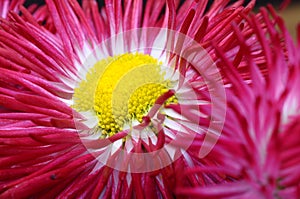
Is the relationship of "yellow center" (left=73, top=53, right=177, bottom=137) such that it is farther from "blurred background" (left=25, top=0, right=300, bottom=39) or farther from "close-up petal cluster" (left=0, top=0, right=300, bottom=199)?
"blurred background" (left=25, top=0, right=300, bottom=39)

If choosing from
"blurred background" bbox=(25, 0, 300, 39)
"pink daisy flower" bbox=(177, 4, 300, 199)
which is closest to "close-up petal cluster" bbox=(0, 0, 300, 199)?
"pink daisy flower" bbox=(177, 4, 300, 199)

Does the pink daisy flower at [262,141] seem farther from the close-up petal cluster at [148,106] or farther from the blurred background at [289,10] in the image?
the blurred background at [289,10]

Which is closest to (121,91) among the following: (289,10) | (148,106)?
(148,106)

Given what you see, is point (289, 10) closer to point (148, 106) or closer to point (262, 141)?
point (148, 106)

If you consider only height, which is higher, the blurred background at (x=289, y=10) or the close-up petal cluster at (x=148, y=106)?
the blurred background at (x=289, y=10)

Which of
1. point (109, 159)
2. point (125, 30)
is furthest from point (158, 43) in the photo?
point (109, 159)

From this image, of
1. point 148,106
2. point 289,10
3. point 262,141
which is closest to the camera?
point 262,141

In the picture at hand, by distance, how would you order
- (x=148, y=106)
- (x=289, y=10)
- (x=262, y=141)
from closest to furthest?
1. (x=262, y=141)
2. (x=148, y=106)
3. (x=289, y=10)

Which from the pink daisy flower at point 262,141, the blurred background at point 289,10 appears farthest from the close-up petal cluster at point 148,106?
the blurred background at point 289,10
